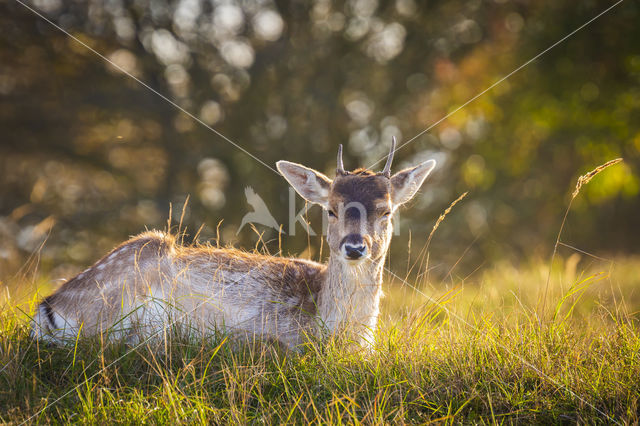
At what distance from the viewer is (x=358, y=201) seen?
421 cm

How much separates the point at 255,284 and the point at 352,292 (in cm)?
80

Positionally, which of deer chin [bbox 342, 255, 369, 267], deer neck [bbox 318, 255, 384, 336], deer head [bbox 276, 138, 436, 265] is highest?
deer head [bbox 276, 138, 436, 265]

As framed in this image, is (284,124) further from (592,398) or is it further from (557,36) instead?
(592,398)

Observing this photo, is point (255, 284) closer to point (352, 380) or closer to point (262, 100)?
point (352, 380)

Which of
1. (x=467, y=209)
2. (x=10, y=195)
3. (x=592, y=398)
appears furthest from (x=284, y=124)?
(x=592, y=398)

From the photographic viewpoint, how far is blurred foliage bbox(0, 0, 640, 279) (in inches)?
384

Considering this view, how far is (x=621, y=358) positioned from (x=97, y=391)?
278 cm

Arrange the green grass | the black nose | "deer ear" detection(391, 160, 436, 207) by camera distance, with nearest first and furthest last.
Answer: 1. the green grass
2. the black nose
3. "deer ear" detection(391, 160, 436, 207)

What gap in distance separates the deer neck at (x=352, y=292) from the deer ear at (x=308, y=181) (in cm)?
68

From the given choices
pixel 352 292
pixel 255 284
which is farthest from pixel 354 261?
pixel 255 284

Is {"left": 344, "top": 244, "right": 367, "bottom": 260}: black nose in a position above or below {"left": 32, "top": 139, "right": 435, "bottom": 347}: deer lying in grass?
above

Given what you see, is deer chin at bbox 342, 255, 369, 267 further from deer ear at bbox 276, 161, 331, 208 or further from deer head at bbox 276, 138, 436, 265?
deer ear at bbox 276, 161, 331, 208

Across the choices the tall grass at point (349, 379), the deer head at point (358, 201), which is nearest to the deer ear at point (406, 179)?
the deer head at point (358, 201)

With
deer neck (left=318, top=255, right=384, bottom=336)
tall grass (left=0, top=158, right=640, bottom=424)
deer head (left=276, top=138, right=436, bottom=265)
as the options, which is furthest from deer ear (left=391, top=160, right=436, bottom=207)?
tall grass (left=0, top=158, right=640, bottom=424)
